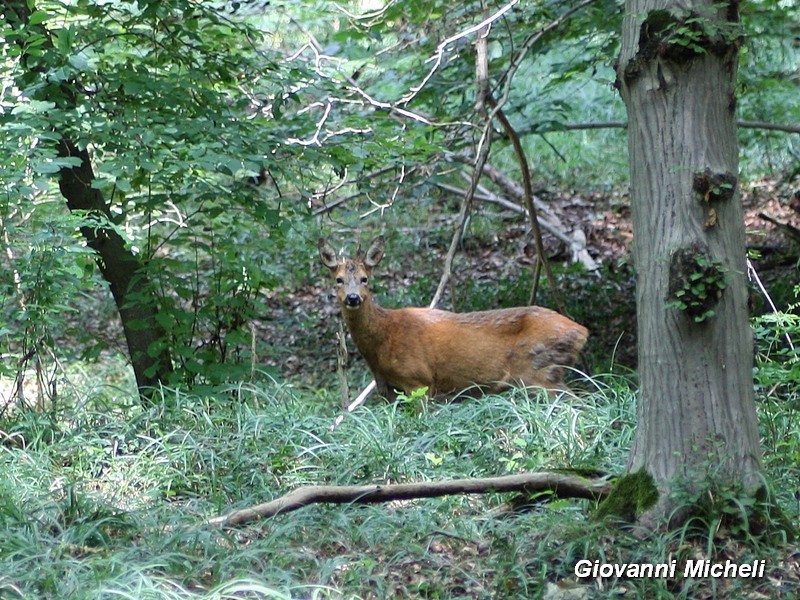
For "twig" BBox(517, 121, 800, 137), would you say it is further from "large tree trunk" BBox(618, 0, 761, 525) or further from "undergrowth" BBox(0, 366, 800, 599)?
"large tree trunk" BBox(618, 0, 761, 525)

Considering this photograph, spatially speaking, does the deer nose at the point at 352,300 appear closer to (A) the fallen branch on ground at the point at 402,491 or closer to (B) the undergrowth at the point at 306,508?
(B) the undergrowth at the point at 306,508

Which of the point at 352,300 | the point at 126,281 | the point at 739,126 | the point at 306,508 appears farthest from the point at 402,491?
the point at 739,126

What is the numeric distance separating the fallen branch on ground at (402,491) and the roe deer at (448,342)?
353 cm

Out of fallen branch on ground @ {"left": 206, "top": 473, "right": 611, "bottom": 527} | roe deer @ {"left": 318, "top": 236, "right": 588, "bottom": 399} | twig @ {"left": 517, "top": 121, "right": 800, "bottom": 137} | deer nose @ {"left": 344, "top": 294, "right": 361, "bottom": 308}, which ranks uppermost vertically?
twig @ {"left": 517, "top": 121, "right": 800, "bottom": 137}

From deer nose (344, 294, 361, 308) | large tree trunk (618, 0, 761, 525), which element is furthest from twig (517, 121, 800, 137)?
large tree trunk (618, 0, 761, 525)

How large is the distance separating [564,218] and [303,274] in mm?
3526

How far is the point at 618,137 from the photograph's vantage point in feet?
44.5

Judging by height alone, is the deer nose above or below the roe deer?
above

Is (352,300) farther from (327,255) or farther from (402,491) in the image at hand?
(402,491)

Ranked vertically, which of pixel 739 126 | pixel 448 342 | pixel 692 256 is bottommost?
pixel 448 342

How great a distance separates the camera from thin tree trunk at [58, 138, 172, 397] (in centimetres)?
783

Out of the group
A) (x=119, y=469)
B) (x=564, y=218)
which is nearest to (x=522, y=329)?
(x=119, y=469)

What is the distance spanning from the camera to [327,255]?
27.9 feet

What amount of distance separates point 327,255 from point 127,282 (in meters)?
1.63
